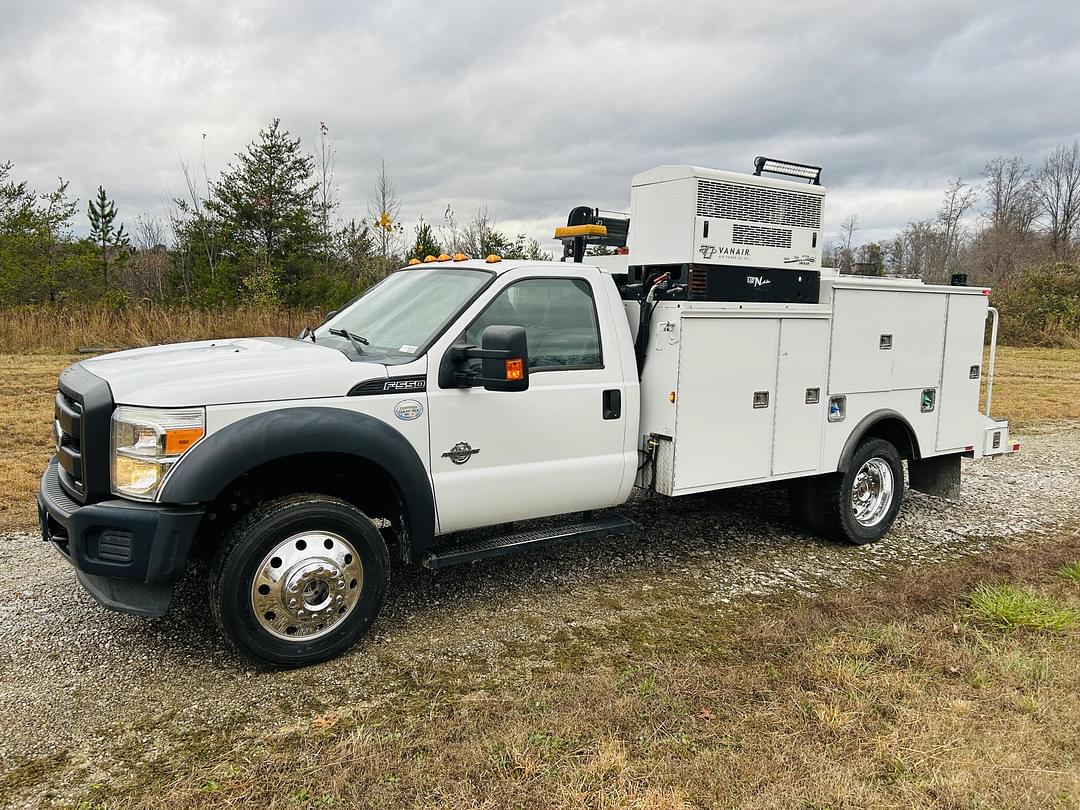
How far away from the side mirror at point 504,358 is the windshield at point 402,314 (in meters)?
0.43

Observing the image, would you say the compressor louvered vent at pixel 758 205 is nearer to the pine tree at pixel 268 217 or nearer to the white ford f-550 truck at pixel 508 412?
the white ford f-550 truck at pixel 508 412

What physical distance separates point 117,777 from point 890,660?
3.51 meters

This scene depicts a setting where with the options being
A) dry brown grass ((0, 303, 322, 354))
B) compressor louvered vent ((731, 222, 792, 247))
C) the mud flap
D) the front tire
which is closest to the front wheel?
the mud flap

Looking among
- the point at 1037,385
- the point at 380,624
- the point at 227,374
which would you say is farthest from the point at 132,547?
the point at 1037,385

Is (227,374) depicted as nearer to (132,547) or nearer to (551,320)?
(132,547)

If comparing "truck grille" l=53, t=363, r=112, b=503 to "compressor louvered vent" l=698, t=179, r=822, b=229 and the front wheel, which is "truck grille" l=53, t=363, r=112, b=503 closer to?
"compressor louvered vent" l=698, t=179, r=822, b=229

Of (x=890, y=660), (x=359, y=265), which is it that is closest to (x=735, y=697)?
(x=890, y=660)

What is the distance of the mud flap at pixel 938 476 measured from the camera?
270 inches

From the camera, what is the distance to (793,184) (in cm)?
539

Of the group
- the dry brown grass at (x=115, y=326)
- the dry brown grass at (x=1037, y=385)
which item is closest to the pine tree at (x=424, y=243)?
the dry brown grass at (x=115, y=326)

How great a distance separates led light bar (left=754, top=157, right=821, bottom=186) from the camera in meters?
5.41

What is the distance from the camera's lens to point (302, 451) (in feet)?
12.3

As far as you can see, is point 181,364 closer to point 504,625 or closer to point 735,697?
point 504,625

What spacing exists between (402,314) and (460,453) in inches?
38.1
